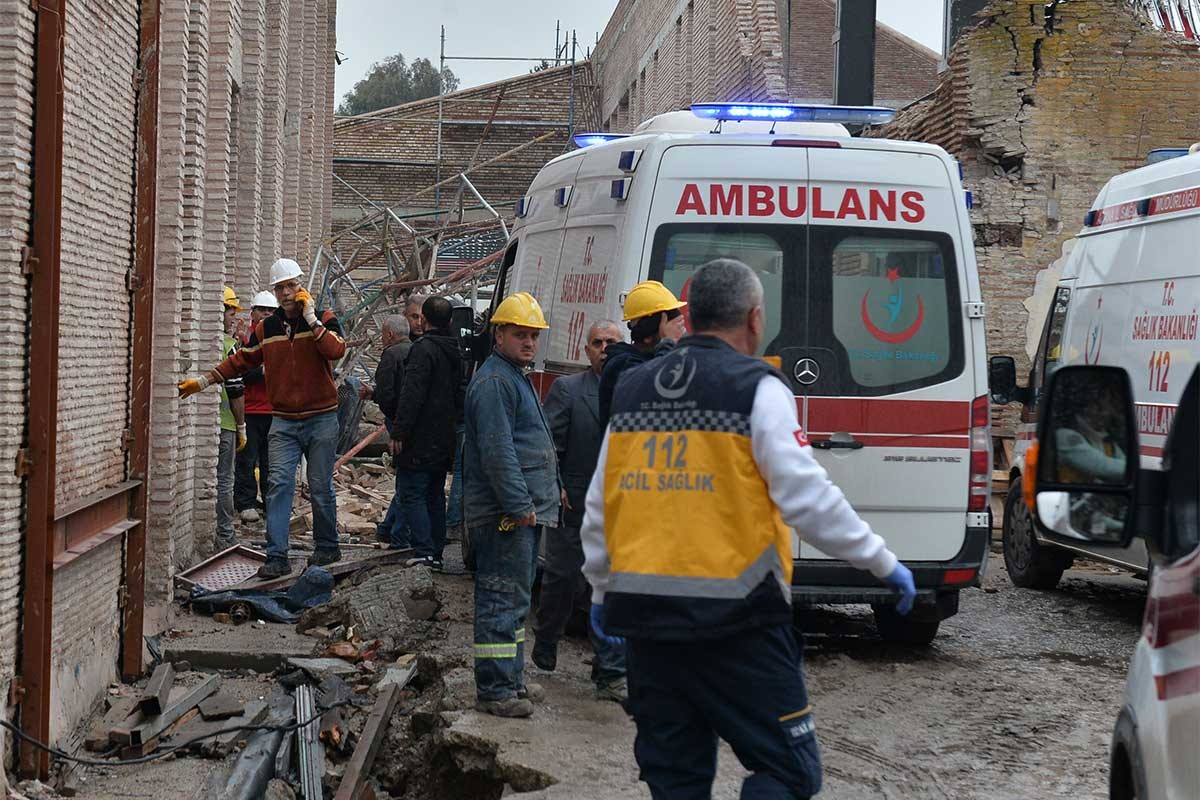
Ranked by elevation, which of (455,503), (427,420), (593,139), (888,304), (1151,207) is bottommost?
(455,503)

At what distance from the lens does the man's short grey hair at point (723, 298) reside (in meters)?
4.20

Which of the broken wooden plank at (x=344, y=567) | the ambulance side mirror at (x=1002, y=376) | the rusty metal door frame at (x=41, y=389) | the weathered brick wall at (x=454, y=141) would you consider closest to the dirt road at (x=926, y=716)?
the broken wooden plank at (x=344, y=567)

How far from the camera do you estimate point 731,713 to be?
13.0 ft

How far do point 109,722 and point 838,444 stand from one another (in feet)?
12.5

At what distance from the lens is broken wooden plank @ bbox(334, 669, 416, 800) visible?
6.35m

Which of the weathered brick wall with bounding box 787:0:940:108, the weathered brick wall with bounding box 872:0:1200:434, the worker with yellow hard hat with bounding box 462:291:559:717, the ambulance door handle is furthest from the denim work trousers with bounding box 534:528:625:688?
the weathered brick wall with bounding box 787:0:940:108

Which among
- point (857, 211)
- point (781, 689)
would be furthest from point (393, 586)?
point (781, 689)

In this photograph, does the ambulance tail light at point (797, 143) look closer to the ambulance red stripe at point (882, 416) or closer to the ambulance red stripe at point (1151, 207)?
the ambulance red stripe at point (882, 416)

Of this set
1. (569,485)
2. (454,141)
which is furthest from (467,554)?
(454,141)

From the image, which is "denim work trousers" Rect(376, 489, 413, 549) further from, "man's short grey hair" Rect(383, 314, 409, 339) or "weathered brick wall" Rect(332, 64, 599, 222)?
"weathered brick wall" Rect(332, 64, 599, 222)

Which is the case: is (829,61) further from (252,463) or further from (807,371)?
(807,371)

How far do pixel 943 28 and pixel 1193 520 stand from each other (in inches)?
763

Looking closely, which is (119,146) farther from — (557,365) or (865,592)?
(865,592)

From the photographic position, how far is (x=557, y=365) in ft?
29.4
